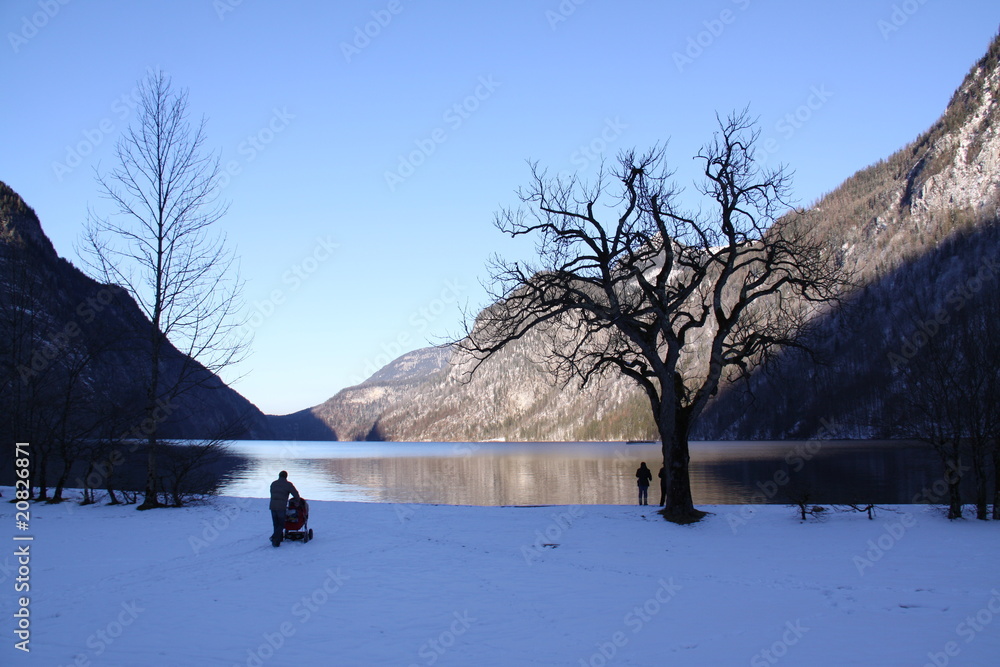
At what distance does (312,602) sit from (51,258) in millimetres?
146257

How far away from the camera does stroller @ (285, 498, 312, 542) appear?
15344mm

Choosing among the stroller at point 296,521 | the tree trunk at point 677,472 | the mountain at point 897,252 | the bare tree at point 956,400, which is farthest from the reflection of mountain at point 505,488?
the mountain at point 897,252

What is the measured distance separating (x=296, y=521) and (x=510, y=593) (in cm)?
689

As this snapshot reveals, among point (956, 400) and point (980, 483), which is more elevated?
point (956, 400)

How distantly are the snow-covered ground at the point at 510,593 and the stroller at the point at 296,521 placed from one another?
1.07 feet

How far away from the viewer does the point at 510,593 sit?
431 inches

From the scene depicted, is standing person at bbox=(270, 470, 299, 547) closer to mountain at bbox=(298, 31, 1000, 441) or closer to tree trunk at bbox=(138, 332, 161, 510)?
tree trunk at bbox=(138, 332, 161, 510)

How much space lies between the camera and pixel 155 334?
2053cm

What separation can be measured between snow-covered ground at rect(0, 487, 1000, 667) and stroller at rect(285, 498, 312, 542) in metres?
0.32

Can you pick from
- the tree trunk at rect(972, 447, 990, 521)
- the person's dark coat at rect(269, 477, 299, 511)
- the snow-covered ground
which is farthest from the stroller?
the tree trunk at rect(972, 447, 990, 521)

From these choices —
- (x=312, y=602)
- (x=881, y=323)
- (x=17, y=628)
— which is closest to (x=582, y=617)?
(x=312, y=602)

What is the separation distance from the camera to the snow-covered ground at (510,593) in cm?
805

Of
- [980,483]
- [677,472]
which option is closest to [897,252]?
[980,483]

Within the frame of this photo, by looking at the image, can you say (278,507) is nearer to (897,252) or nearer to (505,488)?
(505,488)
